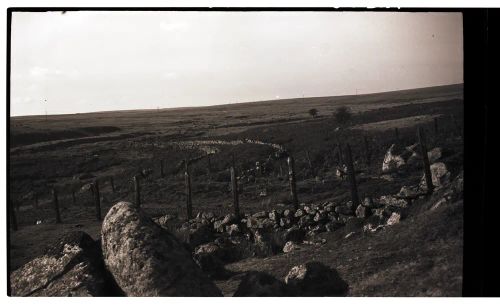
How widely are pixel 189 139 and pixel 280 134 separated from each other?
2783mm

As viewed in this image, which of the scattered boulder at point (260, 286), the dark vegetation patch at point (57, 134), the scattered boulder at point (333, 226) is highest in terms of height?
the dark vegetation patch at point (57, 134)

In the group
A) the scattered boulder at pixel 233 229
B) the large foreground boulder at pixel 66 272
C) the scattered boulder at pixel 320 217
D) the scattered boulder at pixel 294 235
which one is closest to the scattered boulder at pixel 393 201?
the scattered boulder at pixel 320 217

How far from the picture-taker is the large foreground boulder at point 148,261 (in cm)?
1029

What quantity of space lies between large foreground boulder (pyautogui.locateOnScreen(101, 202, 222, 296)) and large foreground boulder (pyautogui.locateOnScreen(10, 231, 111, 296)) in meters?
0.35

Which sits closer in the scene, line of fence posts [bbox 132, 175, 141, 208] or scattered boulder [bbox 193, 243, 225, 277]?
scattered boulder [bbox 193, 243, 225, 277]

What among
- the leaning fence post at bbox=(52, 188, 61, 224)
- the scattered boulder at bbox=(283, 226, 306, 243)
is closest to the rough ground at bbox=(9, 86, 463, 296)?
the leaning fence post at bbox=(52, 188, 61, 224)

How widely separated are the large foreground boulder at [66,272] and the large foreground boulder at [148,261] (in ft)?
1.15

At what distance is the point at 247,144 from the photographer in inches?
531

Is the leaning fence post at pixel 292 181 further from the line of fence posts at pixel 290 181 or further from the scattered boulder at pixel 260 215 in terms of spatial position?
the scattered boulder at pixel 260 215

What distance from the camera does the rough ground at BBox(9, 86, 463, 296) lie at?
1112 cm

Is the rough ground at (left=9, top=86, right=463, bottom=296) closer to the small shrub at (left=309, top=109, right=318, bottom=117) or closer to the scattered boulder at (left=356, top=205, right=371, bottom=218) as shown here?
the small shrub at (left=309, top=109, right=318, bottom=117)

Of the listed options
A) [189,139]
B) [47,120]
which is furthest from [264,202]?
[47,120]

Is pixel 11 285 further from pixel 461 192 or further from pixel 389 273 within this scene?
pixel 461 192

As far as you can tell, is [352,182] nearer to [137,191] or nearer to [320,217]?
[320,217]
